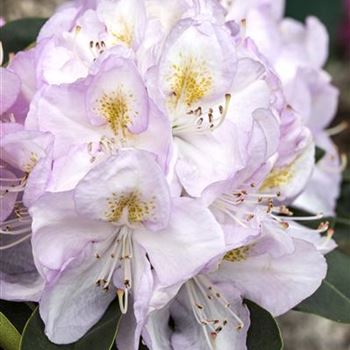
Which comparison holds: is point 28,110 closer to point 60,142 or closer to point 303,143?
point 60,142

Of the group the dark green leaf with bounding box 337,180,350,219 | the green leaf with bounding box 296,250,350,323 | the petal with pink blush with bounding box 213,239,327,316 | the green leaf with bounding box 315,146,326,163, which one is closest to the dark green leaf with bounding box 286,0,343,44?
the dark green leaf with bounding box 337,180,350,219

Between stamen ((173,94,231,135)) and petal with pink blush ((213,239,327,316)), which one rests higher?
stamen ((173,94,231,135))

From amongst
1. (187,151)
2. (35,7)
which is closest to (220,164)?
(187,151)

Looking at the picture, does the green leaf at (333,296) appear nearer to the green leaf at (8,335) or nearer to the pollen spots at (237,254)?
the pollen spots at (237,254)

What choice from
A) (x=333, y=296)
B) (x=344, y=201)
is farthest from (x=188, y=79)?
(x=344, y=201)

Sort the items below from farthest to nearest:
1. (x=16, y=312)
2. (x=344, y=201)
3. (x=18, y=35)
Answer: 1. (x=344, y=201)
2. (x=18, y=35)
3. (x=16, y=312)

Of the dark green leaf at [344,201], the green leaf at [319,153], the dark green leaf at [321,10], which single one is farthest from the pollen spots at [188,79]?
the dark green leaf at [321,10]

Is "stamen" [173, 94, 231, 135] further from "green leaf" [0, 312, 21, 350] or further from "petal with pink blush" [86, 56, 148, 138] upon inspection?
"green leaf" [0, 312, 21, 350]

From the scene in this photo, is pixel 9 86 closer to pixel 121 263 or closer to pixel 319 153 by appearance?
pixel 121 263
